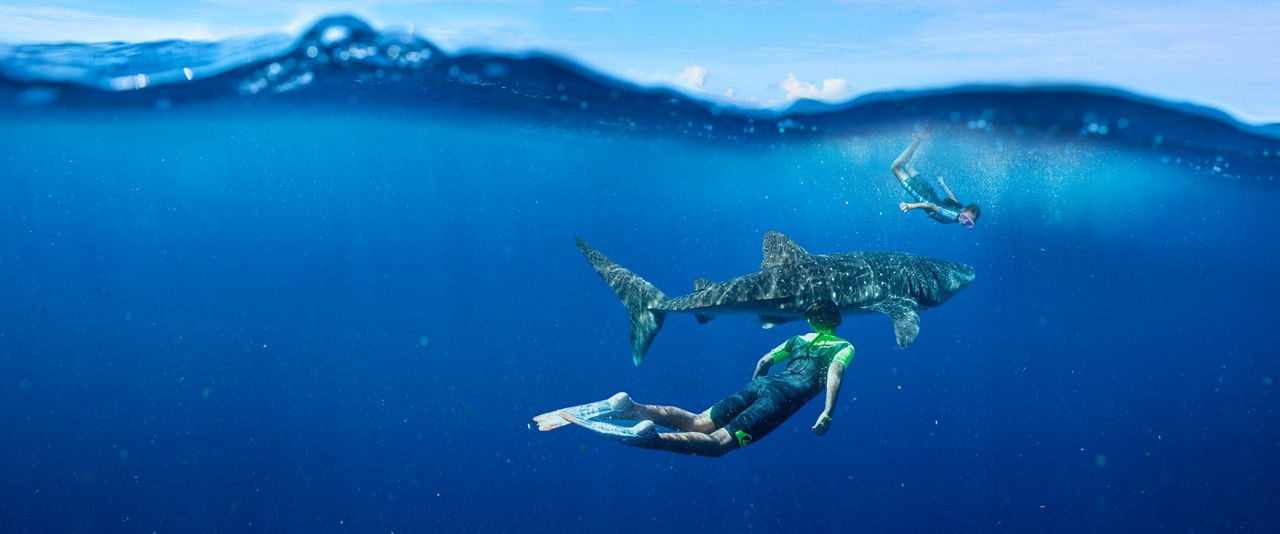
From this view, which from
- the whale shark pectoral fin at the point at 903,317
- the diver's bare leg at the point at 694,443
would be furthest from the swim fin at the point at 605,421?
the whale shark pectoral fin at the point at 903,317

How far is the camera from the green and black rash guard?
7148 millimetres

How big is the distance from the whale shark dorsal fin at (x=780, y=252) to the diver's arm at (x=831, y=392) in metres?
1.68

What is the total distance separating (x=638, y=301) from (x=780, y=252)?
7.05 feet

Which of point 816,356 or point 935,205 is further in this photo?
point 935,205

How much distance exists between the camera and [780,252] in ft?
27.3

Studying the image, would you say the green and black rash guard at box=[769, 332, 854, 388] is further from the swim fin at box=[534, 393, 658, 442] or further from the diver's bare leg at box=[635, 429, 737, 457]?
the swim fin at box=[534, 393, 658, 442]

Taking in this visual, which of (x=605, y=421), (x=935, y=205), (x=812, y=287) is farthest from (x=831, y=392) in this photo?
(x=935, y=205)

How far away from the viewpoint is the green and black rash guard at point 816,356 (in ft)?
23.5

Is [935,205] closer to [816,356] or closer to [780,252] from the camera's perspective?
[780,252]

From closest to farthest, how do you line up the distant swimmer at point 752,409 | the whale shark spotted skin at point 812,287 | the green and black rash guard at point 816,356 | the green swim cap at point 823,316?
the distant swimmer at point 752,409 < the green and black rash guard at point 816,356 < the green swim cap at point 823,316 < the whale shark spotted skin at point 812,287

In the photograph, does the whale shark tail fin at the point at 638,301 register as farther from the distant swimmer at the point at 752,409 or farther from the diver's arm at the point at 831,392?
the diver's arm at the point at 831,392

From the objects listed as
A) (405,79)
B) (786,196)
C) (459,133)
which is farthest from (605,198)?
(405,79)

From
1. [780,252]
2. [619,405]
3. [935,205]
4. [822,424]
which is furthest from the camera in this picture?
[935,205]

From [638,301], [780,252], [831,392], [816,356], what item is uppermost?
[780,252]
